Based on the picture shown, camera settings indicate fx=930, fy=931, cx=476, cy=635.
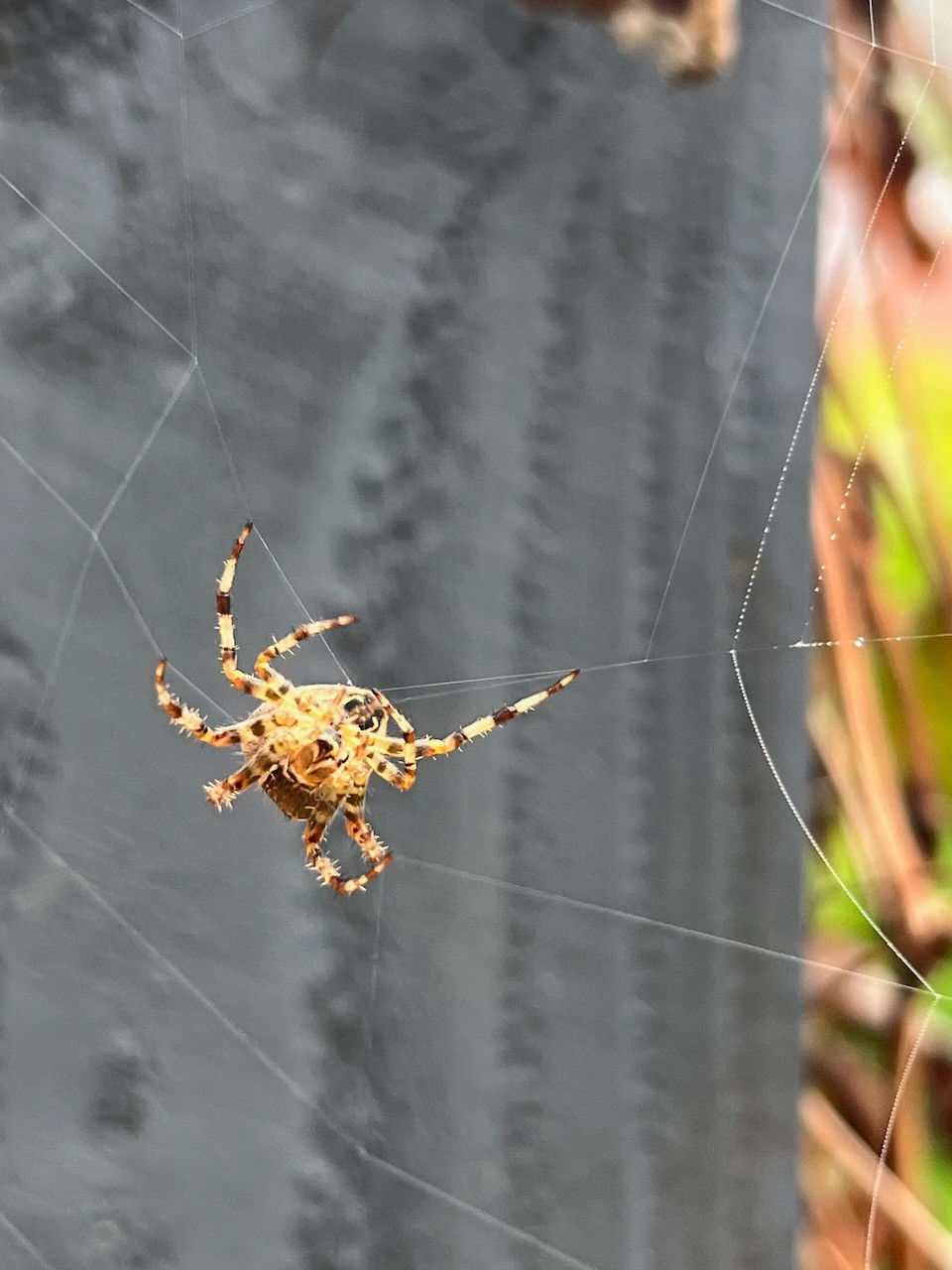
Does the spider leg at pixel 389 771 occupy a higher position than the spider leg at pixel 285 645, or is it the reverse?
the spider leg at pixel 285 645

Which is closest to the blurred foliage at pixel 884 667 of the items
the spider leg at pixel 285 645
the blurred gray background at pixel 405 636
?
the blurred gray background at pixel 405 636

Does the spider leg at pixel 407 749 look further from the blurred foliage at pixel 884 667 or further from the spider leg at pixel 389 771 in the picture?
the blurred foliage at pixel 884 667

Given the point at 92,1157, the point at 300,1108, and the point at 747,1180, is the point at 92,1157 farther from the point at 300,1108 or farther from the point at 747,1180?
the point at 747,1180

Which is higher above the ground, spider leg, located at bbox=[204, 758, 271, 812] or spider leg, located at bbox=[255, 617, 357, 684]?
spider leg, located at bbox=[255, 617, 357, 684]

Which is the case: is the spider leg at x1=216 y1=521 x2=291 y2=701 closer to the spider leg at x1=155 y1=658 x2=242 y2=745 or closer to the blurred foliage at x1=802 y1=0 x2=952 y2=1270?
the spider leg at x1=155 y1=658 x2=242 y2=745

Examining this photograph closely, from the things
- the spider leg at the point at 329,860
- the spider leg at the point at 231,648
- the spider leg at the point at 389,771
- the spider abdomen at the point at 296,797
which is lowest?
the spider leg at the point at 329,860

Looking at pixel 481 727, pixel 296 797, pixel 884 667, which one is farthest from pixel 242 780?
pixel 884 667

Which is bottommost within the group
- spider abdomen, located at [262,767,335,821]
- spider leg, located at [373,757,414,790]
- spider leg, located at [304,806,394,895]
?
spider leg, located at [304,806,394,895]

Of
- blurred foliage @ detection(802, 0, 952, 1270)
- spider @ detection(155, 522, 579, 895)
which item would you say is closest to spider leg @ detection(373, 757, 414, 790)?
spider @ detection(155, 522, 579, 895)
